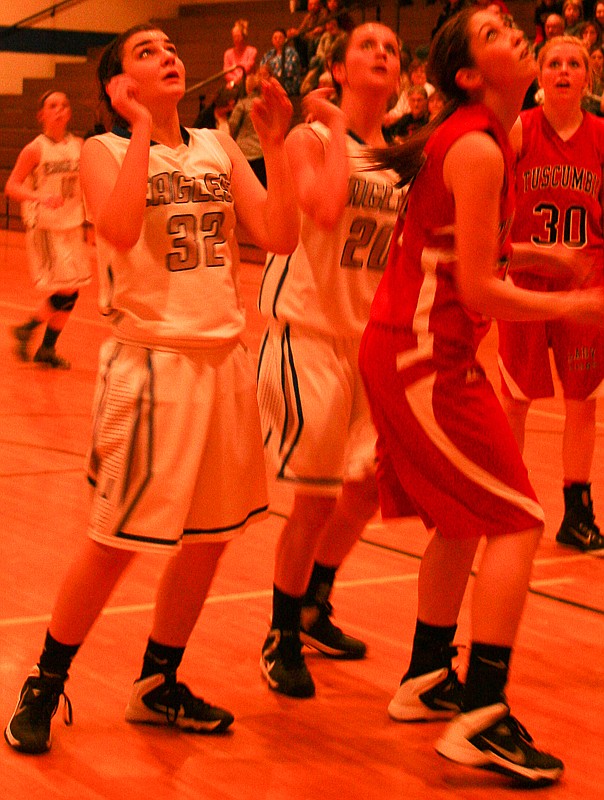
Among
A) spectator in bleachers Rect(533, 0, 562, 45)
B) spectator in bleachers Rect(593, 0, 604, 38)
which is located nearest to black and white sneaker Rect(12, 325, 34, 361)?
spectator in bleachers Rect(593, 0, 604, 38)

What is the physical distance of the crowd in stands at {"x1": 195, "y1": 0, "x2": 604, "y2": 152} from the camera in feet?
36.6

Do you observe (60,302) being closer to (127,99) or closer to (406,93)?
(406,93)

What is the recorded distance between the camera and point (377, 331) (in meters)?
2.92

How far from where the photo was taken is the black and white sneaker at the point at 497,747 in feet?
8.92

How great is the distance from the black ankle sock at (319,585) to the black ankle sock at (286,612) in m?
0.23

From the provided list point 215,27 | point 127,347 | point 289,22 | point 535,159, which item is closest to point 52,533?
point 127,347

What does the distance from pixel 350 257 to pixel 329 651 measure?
1112 mm

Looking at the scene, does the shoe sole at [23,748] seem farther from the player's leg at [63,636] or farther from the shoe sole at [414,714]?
the shoe sole at [414,714]

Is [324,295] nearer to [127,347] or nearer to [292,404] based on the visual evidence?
[292,404]

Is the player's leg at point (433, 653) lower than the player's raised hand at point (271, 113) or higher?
lower

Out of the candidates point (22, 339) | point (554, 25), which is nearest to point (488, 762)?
point (22, 339)

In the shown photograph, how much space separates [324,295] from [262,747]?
1.16 meters

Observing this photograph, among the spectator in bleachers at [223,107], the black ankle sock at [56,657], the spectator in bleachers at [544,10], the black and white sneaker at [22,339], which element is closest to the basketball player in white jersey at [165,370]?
the black ankle sock at [56,657]

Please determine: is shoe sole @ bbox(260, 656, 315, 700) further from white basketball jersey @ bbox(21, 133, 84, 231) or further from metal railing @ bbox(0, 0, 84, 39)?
metal railing @ bbox(0, 0, 84, 39)
